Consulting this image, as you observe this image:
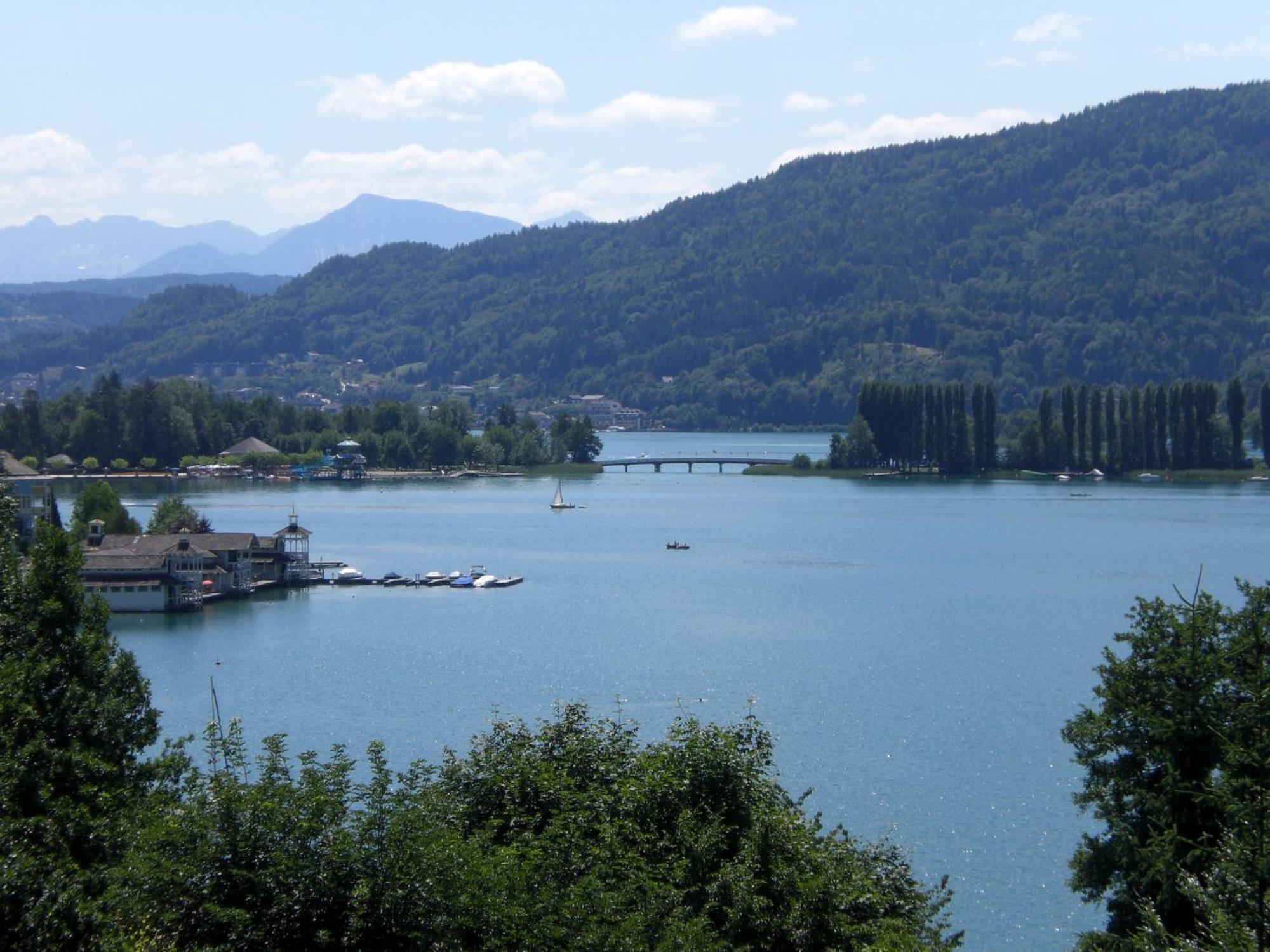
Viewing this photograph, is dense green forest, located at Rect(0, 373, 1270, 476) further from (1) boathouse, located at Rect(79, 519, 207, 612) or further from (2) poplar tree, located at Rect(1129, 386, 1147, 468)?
(1) boathouse, located at Rect(79, 519, 207, 612)

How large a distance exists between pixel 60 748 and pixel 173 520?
35.2 meters

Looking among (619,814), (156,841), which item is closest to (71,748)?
(156,841)

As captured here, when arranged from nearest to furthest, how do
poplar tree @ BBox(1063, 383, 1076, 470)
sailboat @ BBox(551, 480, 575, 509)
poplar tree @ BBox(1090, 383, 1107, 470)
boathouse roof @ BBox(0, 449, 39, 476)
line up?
boathouse roof @ BBox(0, 449, 39, 476)
sailboat @ BBox(551, 480, 575, 509)
poplar tree @ BBox(1090, 383, 1107, 470)
poplar tree @ BBox(1063, 383, 1076, 470)

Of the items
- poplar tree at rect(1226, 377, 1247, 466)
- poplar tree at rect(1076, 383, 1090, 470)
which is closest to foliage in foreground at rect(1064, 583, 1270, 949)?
poplar tree at rect(1226, 377, 1247, 466)

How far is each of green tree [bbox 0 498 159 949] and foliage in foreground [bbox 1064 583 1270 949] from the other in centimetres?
788

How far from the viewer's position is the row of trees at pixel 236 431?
98562 millimetres

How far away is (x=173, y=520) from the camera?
47.3 metres

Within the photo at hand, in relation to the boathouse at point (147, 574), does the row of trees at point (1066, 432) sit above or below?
above

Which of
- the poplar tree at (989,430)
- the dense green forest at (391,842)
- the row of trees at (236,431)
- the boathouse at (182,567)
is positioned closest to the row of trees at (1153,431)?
the poplar tree at (989,430)

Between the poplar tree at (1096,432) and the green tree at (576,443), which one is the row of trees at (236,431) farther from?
the poplar tree at (1096,432)

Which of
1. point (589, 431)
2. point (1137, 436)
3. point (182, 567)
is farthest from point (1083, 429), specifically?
point (182, 567)

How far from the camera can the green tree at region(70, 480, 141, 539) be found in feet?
156

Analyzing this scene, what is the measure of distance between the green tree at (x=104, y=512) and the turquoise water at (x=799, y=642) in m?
7.36

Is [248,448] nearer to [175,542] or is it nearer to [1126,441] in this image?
[1126,441]
